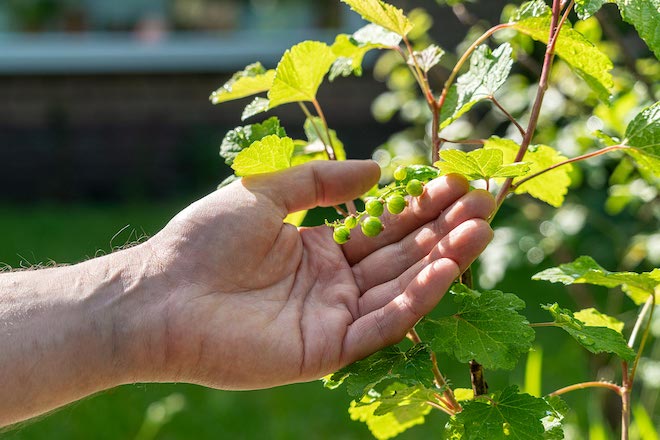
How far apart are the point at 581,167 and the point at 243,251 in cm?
144

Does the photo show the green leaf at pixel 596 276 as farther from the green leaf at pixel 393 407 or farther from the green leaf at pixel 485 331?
the green leaf at pixel 393 407

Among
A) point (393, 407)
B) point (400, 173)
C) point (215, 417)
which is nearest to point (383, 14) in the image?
point (400, 173)

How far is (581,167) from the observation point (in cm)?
249

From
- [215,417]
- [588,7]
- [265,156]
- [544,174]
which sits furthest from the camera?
[215,417]

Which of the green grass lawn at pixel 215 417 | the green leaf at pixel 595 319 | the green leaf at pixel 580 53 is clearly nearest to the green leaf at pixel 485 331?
the green leaf at pixel 595 319

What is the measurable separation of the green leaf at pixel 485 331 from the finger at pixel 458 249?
7 cm

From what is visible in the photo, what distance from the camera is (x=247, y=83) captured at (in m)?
1.38

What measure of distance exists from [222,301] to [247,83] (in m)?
0.37

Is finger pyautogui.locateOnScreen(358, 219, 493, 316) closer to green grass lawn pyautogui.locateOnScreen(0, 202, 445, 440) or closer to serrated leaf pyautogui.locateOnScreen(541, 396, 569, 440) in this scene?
serrated leaf pyautogui.locateOnScreen(541, 396, 569, 440)

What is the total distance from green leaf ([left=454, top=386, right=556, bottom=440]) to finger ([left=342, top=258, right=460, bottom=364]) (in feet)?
0.50

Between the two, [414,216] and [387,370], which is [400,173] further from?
[387,370]

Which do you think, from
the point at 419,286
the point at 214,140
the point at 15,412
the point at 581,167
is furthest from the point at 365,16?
the point at 214,140

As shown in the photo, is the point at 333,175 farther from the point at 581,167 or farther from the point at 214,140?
the point at 214,140

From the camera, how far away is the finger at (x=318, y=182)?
53.7 inches
